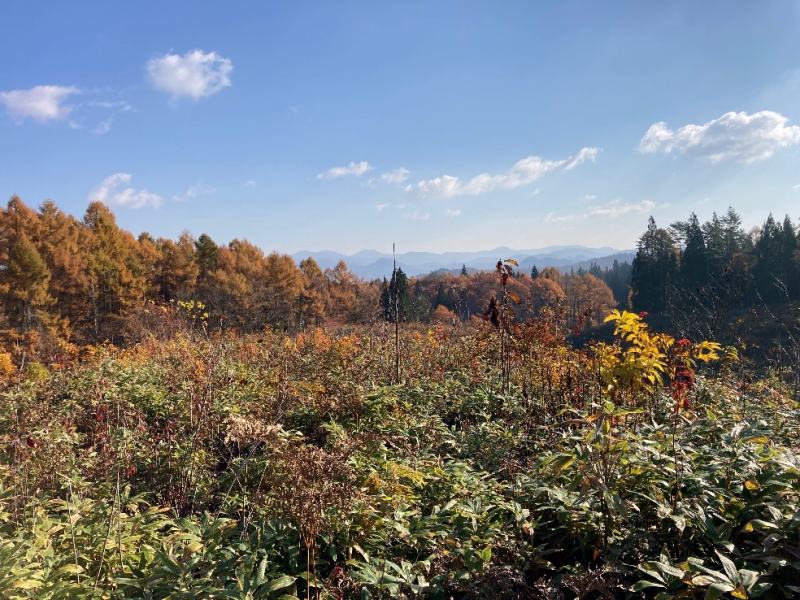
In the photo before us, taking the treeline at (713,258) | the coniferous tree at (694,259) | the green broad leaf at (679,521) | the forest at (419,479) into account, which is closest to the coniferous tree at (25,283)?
the forest at (419,479)

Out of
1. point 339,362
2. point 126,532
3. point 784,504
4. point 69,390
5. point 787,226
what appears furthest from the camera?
point 787,226

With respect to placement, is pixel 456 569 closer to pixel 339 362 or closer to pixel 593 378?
pixel 593 378

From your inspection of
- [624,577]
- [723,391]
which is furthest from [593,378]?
[624,577]

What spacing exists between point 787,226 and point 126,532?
62354 millimetres

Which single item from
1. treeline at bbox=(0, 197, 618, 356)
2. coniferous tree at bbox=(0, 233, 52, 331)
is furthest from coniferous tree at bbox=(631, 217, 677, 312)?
coniferous tree at bbox=(0, 233, 52, 331)

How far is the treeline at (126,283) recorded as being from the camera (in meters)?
23.2

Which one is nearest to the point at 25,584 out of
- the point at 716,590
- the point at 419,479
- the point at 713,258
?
the point at 419,479

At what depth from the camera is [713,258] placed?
161 feet

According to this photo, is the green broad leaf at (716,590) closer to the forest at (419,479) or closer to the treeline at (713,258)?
the forest at (419,479)

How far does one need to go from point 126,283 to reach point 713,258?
5563 cm

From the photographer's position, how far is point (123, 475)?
3627 millimetres

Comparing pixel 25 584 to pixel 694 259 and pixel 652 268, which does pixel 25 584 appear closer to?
pixel 694 259

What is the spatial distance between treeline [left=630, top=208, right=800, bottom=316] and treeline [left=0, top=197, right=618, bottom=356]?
3138 cm

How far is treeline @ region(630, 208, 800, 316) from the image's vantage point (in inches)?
1775
